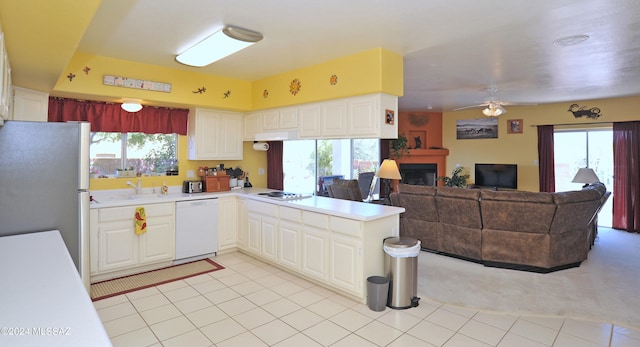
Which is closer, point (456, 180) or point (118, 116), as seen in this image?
point (118, 116)

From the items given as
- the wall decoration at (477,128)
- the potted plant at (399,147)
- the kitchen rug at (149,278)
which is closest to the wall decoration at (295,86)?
the kitchen rug at (149,278)

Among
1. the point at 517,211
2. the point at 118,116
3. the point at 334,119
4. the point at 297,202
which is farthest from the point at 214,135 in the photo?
the point at 517,211

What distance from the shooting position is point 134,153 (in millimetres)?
4566

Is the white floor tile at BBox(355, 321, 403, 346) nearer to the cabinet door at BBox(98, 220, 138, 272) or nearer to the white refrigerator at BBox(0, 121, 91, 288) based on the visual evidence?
the white refrigerator at BBox(0, 121, 91, 288)

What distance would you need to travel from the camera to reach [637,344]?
2.58m

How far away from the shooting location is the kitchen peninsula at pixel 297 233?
127 inches

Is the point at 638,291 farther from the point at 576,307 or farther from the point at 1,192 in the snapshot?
the point at 1,192

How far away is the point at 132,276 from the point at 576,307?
4.66 meters

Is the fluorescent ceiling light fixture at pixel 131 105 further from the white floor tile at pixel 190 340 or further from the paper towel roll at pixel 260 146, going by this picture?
the white floor tile at pixel 190 340

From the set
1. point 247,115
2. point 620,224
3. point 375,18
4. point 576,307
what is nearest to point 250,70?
point 247,115

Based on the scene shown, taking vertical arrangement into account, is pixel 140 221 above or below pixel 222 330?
above

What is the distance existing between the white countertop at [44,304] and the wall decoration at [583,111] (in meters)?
8.55

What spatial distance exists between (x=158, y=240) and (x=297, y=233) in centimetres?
175

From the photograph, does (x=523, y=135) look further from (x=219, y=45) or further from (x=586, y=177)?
(x=219, y=45)
